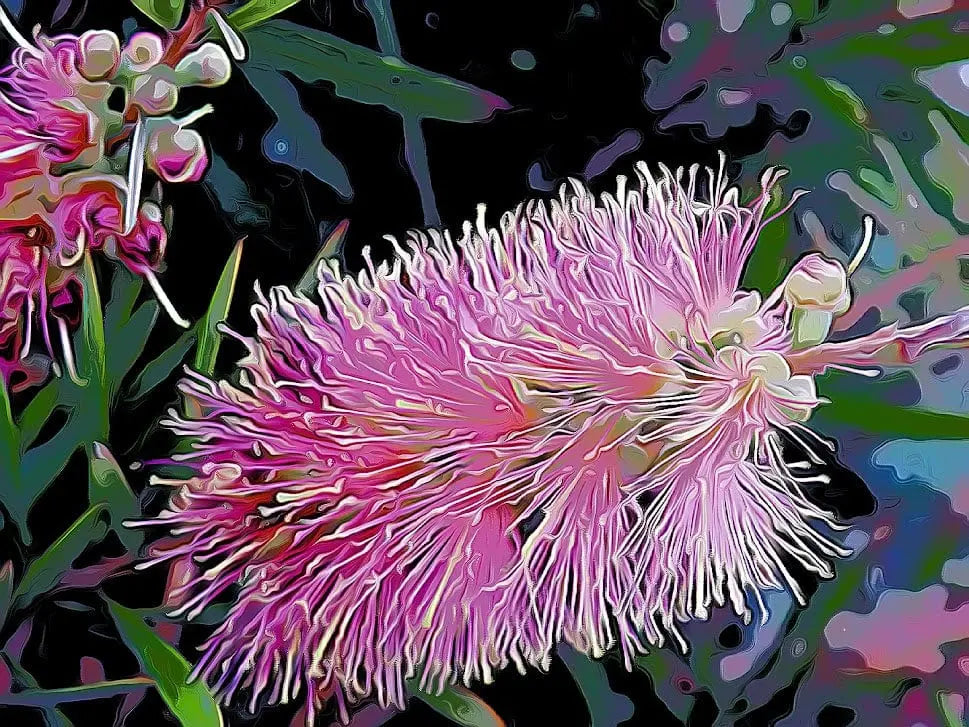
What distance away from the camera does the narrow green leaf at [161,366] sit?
1.39 ft

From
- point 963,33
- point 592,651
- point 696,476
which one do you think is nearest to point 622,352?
point 696,476

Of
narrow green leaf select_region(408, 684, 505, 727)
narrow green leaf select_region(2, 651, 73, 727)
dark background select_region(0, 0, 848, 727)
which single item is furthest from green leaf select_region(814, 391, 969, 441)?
narrow green leaf select_region(2, 651, 73, 727)

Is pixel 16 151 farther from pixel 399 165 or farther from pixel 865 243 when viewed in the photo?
pixel 865 243


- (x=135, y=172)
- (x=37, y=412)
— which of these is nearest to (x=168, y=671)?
(x=37, y=412)

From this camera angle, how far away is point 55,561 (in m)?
0.43

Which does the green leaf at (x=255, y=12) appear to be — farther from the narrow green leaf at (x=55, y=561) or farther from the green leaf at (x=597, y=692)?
the green leaf at (x=597, y=692)

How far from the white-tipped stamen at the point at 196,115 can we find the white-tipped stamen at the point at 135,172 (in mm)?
21

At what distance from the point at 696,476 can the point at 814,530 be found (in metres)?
0.09

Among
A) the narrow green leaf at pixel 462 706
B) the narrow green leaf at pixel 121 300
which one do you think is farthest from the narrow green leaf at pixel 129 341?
the narrow green leaf at pixel 462 706

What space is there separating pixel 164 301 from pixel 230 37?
147mm

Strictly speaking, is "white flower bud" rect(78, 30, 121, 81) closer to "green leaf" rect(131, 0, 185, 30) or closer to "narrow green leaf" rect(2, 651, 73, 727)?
"green leaf" rect(131, 0, 185, 30)

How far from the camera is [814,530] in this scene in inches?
16.5

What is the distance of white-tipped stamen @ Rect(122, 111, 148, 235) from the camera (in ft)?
1.26

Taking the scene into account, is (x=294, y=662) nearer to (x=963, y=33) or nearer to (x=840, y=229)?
(x=840, y=229)
